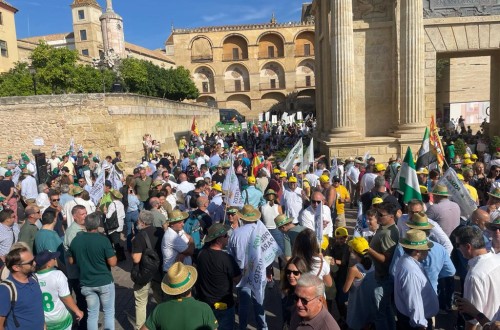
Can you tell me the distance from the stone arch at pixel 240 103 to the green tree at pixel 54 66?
132 ft

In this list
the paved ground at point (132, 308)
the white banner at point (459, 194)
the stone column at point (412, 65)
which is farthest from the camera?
the stone column at point (412, 65)

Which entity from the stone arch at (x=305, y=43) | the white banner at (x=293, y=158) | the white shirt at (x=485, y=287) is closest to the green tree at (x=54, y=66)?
the white banner at (x=293, y=158)

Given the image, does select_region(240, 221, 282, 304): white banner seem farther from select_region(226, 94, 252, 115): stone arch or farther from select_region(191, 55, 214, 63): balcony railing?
select_region(191, 55, 214, 63): balcony railing

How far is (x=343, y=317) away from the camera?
551 cm

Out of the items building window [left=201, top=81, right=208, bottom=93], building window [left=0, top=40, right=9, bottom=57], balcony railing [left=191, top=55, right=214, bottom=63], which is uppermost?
balcony railing [left=191, top=55, right=214, bottom=63]

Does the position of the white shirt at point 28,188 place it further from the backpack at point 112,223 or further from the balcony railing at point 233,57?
the balcony railing at point 233,57

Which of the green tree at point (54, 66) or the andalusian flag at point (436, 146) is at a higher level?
the green tree at point (54, 66)

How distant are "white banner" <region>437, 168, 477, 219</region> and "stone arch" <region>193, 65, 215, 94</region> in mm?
65721

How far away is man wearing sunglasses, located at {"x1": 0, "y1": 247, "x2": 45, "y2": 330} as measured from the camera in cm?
373

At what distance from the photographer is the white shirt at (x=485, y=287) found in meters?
3.48

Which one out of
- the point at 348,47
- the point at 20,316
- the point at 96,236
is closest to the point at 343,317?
the point at 96,236

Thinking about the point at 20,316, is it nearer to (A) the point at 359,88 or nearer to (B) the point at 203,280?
(B) the point at 203,280

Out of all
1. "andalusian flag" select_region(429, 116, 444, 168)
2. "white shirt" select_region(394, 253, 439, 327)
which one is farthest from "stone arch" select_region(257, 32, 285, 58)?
"white shirt" select_region(394, 253, 439, 327)

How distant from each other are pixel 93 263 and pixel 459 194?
5.27 meters
